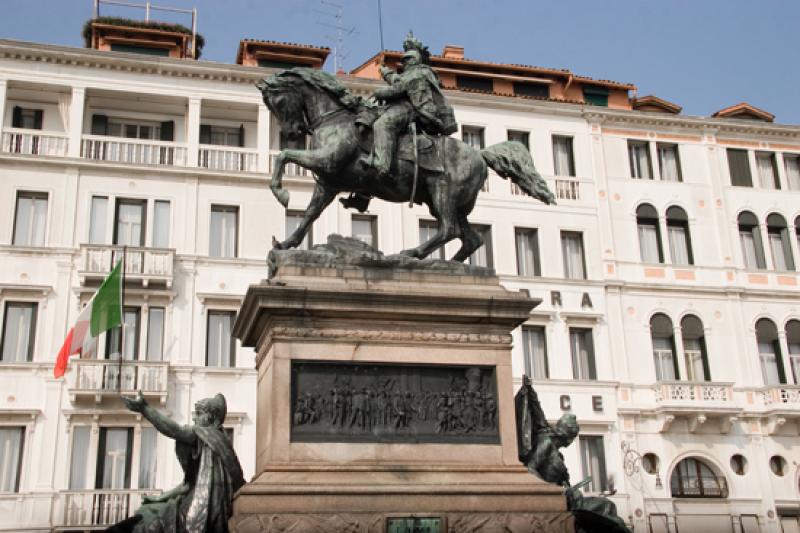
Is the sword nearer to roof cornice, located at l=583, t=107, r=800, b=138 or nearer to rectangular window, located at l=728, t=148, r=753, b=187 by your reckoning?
roof cornice, located at l=583, t=107, r=800, b=138

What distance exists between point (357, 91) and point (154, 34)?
317 inches

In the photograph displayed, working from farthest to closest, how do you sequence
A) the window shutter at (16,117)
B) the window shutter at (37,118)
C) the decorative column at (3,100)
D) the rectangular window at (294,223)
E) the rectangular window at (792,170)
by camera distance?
the rectangular window at (792,170) < the rectangular window at (294,223) < the window shutter at (37,118) < the window shutter at (16,117) < the decorative column at (3,100)

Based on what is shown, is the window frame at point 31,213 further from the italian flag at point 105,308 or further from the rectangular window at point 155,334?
the italian flag at point 105,308

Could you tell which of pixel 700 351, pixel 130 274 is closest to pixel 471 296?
pixel 130 274

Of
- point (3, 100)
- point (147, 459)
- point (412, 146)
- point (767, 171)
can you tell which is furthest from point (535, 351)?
point (412, 146)

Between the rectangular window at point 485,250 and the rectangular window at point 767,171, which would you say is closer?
the rectangular window at point 485,250

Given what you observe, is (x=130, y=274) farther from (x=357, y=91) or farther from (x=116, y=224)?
(x=357, y=91)

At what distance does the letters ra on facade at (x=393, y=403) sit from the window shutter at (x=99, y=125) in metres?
27.1

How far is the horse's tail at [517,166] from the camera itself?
12.8m

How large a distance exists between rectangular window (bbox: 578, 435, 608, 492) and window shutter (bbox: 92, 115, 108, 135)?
19579mm

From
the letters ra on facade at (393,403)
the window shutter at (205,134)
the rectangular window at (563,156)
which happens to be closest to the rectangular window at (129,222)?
the window shutter at (205,134)

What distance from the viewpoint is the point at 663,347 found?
1471 inches

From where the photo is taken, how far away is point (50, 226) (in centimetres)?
3312

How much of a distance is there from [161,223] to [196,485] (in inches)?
984
